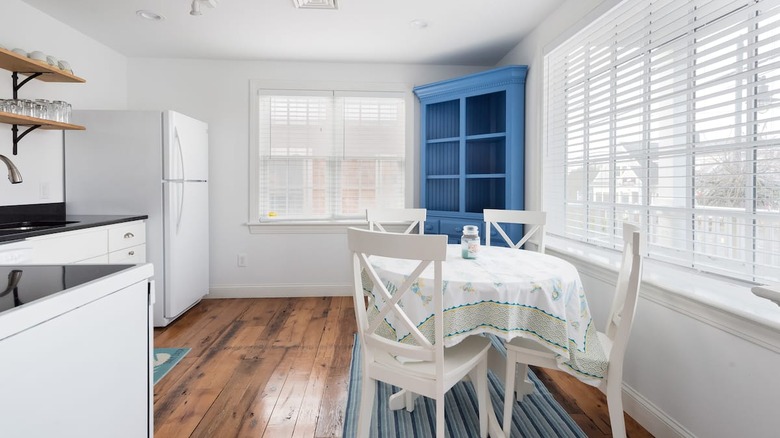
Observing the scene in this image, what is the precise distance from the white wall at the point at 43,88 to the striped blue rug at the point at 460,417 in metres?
2.75

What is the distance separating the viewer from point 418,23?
3100 millimetres

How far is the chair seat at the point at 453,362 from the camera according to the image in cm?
145

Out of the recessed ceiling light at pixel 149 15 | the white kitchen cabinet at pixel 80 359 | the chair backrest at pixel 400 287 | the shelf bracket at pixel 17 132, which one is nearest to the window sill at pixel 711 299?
the chair backrest at pixel 400 287

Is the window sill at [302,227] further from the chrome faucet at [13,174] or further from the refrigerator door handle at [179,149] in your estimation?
the chrome faucet at [13,174]

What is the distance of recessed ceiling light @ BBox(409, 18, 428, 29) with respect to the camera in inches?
121

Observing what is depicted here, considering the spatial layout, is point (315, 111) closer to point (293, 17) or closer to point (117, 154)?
point (293, 17)

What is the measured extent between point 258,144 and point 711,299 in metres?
3.76

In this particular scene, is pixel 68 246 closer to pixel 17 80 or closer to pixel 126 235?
pixel 126 235

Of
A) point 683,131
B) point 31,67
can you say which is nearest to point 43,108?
point 31,67

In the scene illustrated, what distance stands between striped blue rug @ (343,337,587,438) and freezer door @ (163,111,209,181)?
2.28 m

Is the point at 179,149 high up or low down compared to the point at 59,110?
down

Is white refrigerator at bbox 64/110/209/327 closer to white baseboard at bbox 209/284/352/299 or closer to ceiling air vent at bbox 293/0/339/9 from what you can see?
white baseboard at bbox 209/284/352/299

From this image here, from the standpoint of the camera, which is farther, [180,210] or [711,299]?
[180,210]

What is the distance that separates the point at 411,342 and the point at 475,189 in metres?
2.61
